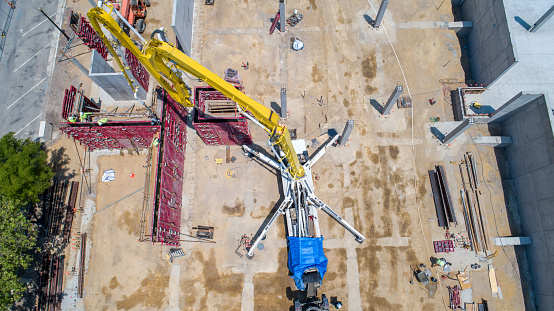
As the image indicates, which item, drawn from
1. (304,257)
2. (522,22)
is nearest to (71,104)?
(304,257)

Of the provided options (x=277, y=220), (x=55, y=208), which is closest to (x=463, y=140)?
(x=277, y=220)

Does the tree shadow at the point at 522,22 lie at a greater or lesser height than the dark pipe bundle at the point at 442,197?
greater

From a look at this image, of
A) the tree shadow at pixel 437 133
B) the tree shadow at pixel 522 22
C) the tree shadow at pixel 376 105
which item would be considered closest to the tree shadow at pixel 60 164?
the tree shadow at pixel 376 105

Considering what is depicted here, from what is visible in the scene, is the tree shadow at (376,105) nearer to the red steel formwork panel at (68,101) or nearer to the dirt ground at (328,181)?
the dirt ground at (328,181)

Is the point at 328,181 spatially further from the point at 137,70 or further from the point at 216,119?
the point at 137,70

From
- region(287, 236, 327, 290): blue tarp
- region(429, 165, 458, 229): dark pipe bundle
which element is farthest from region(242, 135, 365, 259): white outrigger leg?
region(429, 165, 458, 229): dark pipe bundle

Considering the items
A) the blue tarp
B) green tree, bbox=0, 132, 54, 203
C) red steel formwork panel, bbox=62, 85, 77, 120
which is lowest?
the blue tarp

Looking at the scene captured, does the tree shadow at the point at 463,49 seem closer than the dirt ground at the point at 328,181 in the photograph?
No

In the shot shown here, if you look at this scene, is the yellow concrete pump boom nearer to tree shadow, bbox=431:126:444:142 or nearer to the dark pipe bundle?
the dark pipe bundle
